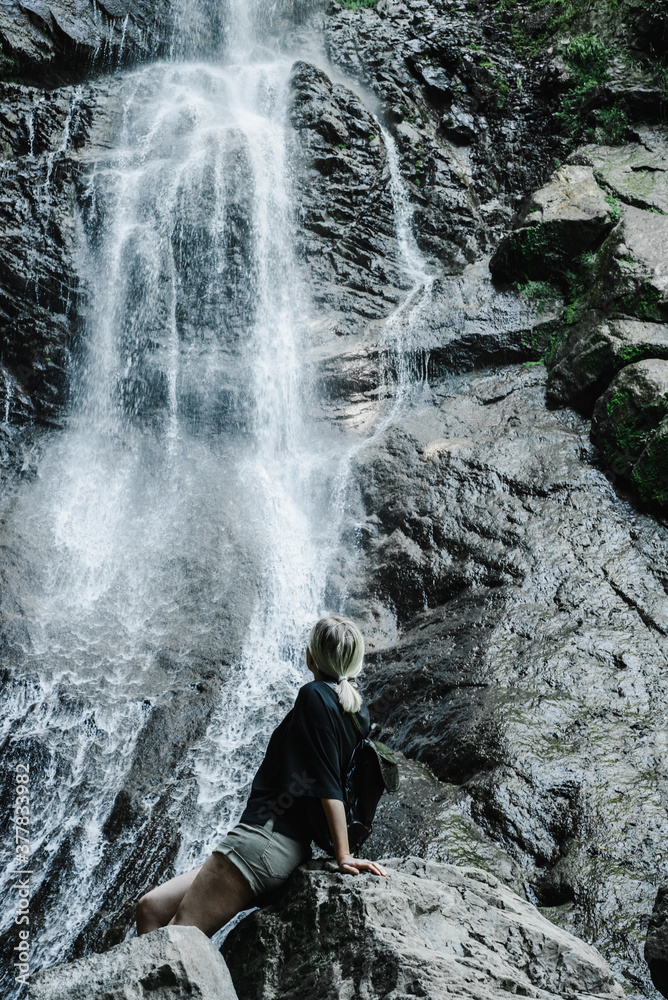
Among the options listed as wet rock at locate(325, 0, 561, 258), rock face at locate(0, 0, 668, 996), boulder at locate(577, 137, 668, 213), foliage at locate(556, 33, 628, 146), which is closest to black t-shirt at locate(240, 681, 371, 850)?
rock face at locate(0, 0, 668, 996)

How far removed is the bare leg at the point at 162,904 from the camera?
9.96 feet

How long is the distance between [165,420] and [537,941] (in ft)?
27.3

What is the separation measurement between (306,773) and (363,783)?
37 cm

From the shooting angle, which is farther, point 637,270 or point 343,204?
point 343,204

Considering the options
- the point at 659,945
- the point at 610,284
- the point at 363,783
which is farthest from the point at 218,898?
the point at 610,284

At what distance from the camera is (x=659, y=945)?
11.8 feet

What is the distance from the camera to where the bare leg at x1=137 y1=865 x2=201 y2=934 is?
304 centimetres

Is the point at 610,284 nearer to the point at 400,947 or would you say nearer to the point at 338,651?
the point at 338,651

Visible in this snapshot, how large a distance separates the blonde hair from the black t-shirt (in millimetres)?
94

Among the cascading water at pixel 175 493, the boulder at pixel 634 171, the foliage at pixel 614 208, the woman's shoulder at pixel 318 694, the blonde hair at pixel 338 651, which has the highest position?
the boulder at pixel 634 171

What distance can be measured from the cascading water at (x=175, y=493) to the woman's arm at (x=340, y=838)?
2.95 m

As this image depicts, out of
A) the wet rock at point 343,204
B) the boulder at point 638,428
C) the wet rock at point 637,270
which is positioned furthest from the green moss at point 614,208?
the boulder at point 638,428

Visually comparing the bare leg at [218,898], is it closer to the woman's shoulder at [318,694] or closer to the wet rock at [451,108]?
the woman's shoulder at [318,694]

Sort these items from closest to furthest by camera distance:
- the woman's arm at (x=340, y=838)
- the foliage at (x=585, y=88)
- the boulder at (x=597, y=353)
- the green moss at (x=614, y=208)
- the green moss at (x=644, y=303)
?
1. the woman's arm at (x=340, y=838)
2. the boulder at (x=597, y=353)
3. the green moss at (x=644, y=303)
4. the green moss at (x=614, y=208)
5. the foliage at (x=585, y=88)
